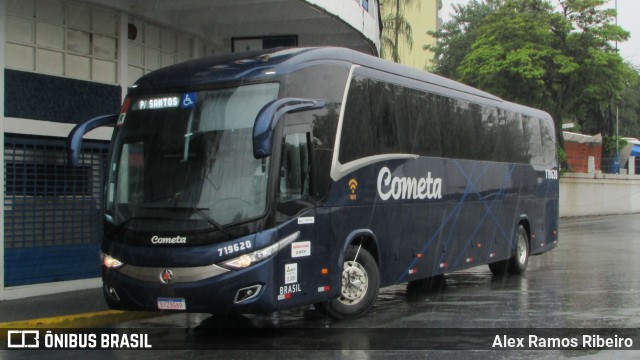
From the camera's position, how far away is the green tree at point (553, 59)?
36.7m

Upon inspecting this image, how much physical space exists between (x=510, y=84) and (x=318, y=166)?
30724mm

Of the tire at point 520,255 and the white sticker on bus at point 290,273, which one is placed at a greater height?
the white sticker on bus at point 290,273

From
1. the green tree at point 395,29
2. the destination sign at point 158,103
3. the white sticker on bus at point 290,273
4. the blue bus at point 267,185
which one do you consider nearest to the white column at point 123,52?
the blue bus at point 267,185

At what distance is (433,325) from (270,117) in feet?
11.3

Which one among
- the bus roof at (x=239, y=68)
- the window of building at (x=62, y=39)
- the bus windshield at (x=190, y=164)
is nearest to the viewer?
the bus windshield at (x=190, y=164)

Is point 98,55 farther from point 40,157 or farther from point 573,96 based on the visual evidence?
point 573,96

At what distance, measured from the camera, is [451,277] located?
50.4 ft

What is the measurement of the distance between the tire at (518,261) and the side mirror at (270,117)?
25.5 ft

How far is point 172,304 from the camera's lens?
814cm

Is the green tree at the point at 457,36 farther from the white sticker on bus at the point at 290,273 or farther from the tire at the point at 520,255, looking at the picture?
the white sticker on bus at the point at 290,273

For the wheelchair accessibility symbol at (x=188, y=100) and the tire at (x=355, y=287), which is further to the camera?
the tire at (x=355, y=287)

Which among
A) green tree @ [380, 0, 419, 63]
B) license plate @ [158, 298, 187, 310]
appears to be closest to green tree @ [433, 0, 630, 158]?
green tree @ [380, 0, 419, 63]

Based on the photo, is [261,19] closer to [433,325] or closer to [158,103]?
[158,103]

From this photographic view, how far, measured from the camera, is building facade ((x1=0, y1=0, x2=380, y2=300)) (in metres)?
12.0
